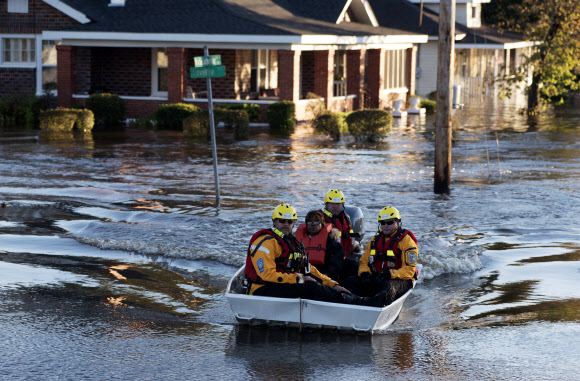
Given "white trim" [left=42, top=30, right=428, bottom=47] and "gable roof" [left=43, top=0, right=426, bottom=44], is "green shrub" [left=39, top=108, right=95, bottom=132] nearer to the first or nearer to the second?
"white trim" [left=42, top=30, right=428, bottom=47]

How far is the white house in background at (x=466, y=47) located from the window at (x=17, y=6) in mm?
18701

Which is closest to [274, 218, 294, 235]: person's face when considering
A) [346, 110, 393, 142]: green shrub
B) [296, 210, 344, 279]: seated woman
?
[296, 210, 344, 279]: seated woman

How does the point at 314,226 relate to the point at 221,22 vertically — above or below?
below

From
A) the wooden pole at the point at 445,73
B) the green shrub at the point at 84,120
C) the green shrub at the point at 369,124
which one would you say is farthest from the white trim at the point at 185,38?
the wooden pole at the point at 445,73

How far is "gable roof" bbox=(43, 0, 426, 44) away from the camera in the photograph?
3103cm

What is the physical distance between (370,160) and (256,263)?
1469 centimetres

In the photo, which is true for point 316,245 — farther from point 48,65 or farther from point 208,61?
point 48,65

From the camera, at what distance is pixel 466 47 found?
45219mm

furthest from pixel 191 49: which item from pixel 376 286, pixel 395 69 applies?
pixel 376 286

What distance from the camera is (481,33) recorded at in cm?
4928

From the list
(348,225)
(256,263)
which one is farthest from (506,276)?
(256,263)

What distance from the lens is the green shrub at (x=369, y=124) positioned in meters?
27.5

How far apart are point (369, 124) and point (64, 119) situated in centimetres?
986

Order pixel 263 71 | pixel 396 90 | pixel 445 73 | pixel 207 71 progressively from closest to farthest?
pixel 207 71 < pixel 445 73 < pixel 263 71 < pixel 396 90
